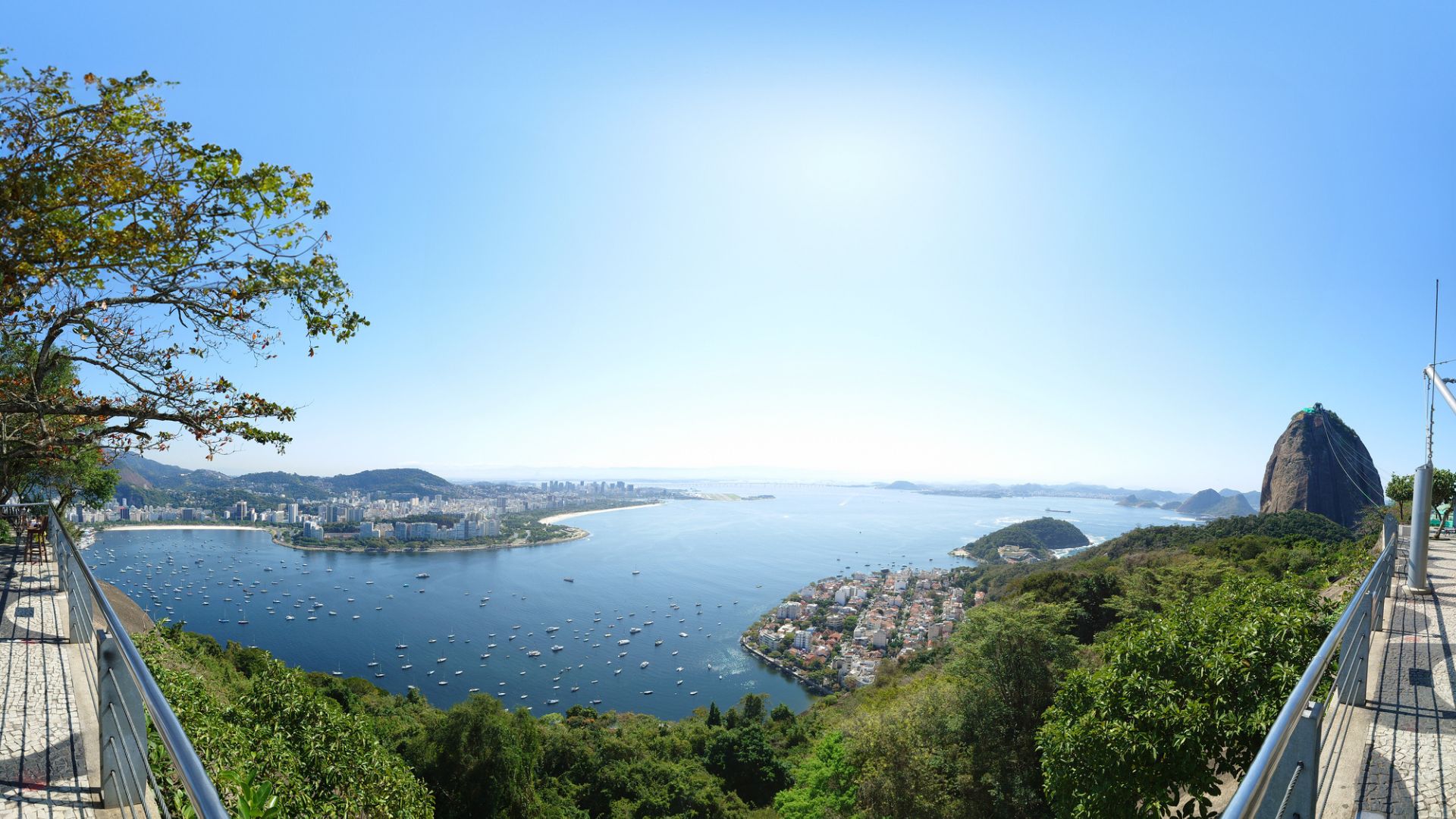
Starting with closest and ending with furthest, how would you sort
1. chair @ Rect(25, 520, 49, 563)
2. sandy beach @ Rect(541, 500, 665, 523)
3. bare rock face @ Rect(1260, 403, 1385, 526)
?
chair @ Rect(25, 520, 49, 563)
bare rock face @ Rect(1260, 403, 1385, 526)
sandy beach @ Rect(541, 500, 665, 523)

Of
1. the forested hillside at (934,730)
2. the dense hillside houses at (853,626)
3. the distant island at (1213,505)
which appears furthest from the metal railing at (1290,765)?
the distant island at (1213,505)

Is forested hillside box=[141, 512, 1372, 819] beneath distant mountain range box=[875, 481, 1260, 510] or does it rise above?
above

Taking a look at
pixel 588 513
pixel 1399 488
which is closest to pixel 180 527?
pixel 588 513

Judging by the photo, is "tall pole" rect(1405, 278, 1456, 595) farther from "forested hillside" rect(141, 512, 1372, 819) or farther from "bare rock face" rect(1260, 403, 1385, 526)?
"bare rock face" rect(1260, 403, 1385, 526)

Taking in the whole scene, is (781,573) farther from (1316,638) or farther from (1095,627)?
(1316,638)

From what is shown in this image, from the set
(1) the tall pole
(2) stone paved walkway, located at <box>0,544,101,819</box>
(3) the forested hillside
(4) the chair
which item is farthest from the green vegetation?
(2) stone paved walkway, located at <box>0,544,101,819</box>

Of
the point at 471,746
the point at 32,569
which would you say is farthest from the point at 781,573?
the point at 32,569

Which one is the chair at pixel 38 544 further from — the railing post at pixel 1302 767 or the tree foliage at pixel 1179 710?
the tree foliage at pixel 1179 710
